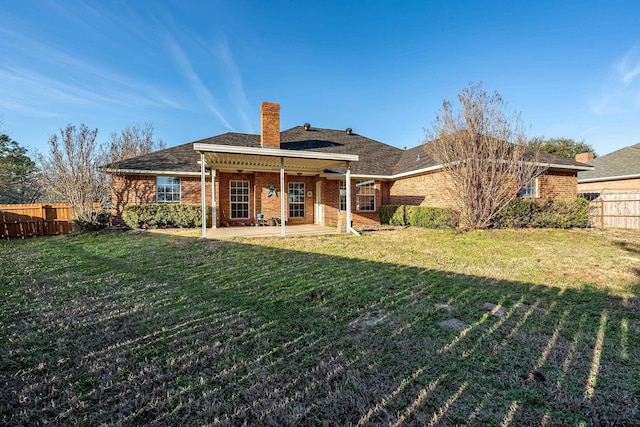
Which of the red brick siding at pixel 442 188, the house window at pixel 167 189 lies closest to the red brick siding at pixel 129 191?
the house window at pixel 167 189

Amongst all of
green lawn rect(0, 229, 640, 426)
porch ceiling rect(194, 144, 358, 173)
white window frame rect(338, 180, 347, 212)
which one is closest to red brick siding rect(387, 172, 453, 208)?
white window frame rect(338, 180, 347, 212)

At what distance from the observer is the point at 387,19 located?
41.9 feet

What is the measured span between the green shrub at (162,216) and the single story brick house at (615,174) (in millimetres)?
21787

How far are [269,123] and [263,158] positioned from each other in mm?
3926

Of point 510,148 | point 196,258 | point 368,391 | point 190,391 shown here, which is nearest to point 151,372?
point 190,391

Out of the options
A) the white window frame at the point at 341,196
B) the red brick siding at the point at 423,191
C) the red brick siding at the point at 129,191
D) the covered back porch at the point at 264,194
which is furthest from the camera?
the white window frame at the point at 341,196

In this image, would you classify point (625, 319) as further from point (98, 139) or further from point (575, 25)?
point (98, 139)

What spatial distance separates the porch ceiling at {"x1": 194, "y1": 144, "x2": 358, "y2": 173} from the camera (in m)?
8.91

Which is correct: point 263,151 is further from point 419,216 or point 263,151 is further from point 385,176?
point 385,176

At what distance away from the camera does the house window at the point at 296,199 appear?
1495cm

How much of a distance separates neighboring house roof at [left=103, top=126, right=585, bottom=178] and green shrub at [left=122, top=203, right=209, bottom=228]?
5.28 ft

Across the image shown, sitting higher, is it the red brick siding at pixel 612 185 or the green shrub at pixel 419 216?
the red brick siding at pixel 612 185

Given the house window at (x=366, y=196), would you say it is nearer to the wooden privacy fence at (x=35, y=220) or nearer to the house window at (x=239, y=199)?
the house window at (x=239, y=199)

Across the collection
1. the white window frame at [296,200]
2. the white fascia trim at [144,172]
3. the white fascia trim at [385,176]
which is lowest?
the white window frame at [296,200]
